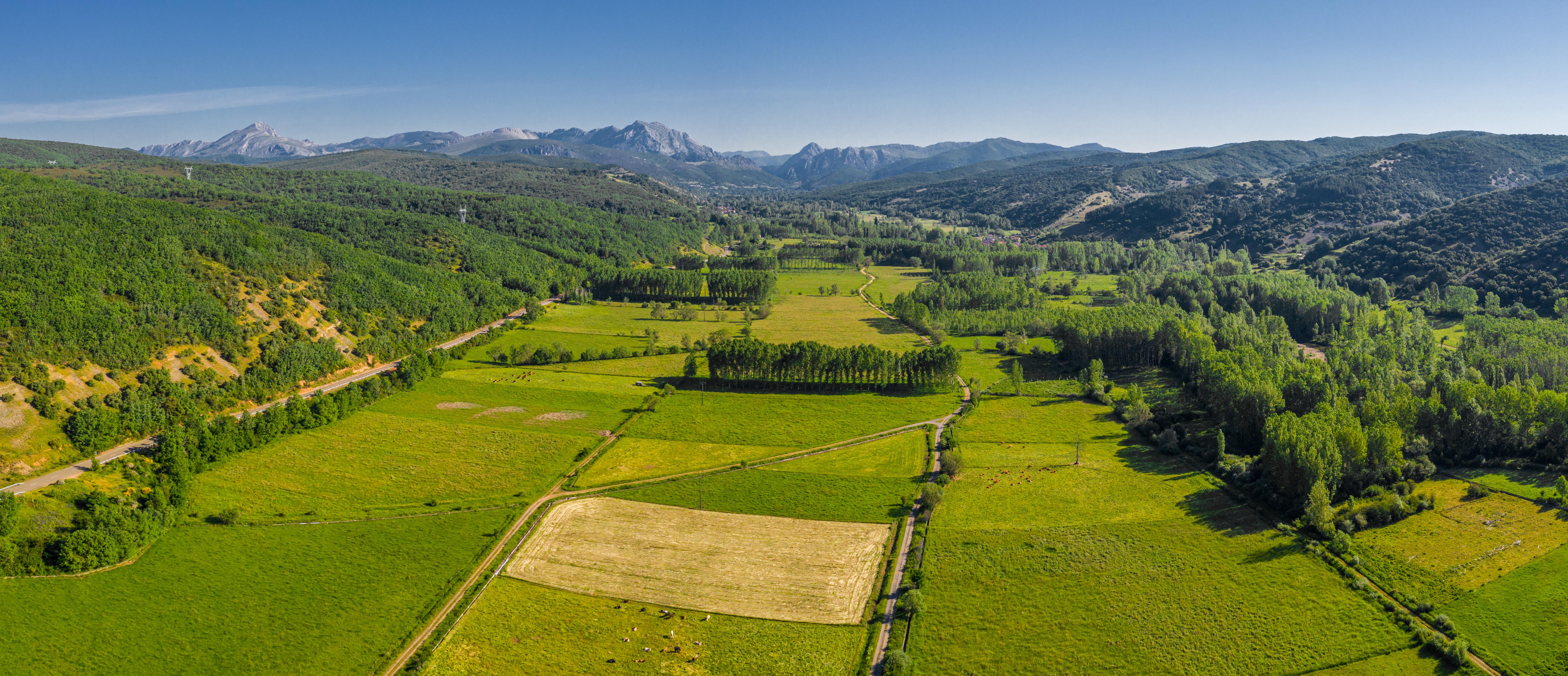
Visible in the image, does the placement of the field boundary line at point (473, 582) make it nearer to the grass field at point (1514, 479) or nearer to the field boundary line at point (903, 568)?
the field boundary line at point (903, 568)

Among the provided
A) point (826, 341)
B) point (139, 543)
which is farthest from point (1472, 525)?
point (139, 543)

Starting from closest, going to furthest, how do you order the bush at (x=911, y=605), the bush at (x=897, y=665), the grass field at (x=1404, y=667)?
the bush at (x=897, y=665)
the grass field at (x=1404, y=667)
the bush at (x=911, y=605)

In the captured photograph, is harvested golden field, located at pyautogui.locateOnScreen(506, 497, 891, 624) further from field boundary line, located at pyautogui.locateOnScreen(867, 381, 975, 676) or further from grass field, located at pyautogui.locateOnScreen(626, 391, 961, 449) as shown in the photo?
grass field, located at pyautogui.locateOnScreen(626, 391, 961, 449)

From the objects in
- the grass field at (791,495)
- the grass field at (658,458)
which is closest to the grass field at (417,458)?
the grass field at (658,458)

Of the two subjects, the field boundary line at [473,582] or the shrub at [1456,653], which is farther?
the field boundary line at [473,582]

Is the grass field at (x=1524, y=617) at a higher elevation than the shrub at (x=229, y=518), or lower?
lower

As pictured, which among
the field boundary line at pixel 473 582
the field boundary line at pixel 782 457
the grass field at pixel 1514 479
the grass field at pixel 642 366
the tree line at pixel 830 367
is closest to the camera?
the field boundary line at pixel 473 582

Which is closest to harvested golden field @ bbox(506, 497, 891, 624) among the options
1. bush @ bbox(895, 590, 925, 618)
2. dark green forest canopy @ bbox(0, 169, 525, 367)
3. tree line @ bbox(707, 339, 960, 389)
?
bush @ bbox(895, 590, 925, 618)
